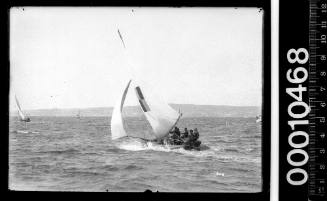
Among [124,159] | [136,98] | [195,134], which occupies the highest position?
[136,98]

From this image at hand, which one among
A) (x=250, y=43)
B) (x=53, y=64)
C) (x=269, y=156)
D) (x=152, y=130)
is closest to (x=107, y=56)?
(x=53, y=64)

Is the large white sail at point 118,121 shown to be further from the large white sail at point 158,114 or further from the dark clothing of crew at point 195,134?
the dark clothing of crew at point 195,134

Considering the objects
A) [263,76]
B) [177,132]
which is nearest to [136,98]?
[177,132]

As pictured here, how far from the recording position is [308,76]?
1889 mm

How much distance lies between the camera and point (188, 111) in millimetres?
1947

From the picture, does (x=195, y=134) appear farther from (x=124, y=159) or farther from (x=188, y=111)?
(x=124, y=159)

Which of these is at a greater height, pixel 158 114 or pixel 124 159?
pixel 158 114

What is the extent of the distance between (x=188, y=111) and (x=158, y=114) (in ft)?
0.38

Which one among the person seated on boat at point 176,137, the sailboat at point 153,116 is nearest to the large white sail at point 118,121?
the sailboat at point 153,116
